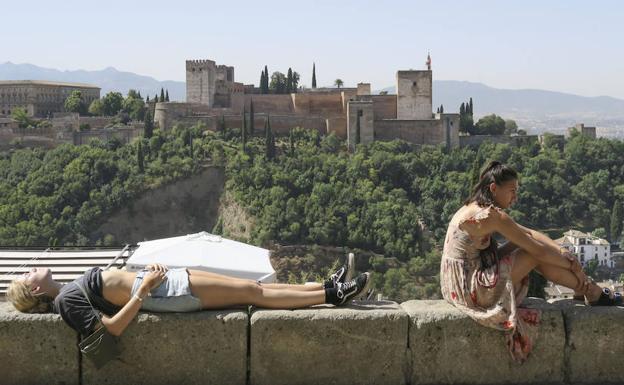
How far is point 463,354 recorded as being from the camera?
4254mm

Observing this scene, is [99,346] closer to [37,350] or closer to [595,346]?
[37,350]

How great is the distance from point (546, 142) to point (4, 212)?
33380 mm

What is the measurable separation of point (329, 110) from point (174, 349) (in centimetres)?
4986

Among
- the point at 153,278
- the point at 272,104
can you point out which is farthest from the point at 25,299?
the point at 272,104

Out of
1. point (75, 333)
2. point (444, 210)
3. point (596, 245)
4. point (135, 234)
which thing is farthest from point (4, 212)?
point (75, 333)

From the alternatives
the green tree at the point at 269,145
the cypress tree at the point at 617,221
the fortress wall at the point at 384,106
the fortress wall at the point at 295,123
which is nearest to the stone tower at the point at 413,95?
the fortress wall at the point at 384,106

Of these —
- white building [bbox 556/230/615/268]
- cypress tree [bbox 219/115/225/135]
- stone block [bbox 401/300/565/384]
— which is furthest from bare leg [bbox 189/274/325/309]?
cypress tree [bbox 219/115/225/135]

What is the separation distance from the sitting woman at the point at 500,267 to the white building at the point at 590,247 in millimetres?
39173

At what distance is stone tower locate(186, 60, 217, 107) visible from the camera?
54625 millimetres

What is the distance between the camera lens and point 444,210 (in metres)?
44.1

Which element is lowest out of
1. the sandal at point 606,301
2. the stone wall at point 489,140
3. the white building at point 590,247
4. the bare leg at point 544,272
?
the white building at point 590,247

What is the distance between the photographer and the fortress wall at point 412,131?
50.5 meters

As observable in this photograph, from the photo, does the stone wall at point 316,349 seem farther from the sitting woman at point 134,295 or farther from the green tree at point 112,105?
the green tree at point 112,105

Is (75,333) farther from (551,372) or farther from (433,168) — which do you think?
(433,168)
